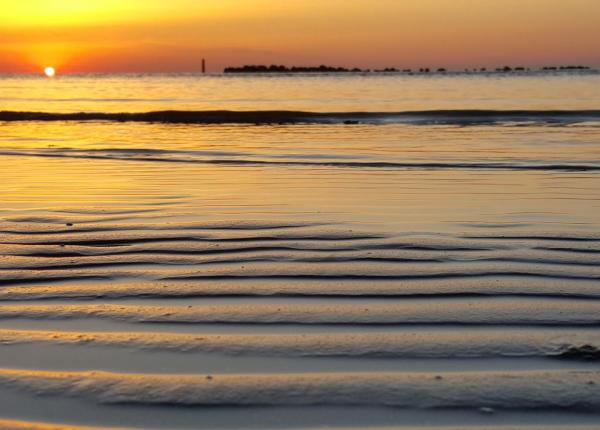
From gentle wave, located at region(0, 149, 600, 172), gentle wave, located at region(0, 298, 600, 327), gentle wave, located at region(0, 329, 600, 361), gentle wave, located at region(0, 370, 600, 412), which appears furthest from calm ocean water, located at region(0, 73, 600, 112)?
gentle wave, located at region(0, 370, 600, 412)

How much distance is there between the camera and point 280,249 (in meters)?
4.42

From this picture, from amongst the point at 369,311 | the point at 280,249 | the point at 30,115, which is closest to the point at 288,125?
the point at 30,115

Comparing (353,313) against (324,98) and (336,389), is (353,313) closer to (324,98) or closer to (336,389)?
(336,389)

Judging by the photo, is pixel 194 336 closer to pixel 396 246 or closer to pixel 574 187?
pixel 396 246

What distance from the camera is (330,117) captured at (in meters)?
19.5

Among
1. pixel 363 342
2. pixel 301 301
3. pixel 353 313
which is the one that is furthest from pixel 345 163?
pixel 363 342

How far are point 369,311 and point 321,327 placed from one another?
277 millimetres

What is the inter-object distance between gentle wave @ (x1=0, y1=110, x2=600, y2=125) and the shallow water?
10537 mm

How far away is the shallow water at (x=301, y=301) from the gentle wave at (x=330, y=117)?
1054 centimetres

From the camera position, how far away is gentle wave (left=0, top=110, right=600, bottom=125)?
1806 centimetres

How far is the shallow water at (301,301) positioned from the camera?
2322mm

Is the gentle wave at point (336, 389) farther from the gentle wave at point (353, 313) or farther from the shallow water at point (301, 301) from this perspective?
the gentle wave at point (353, 313)

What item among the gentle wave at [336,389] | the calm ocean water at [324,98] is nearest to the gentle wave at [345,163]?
the gentle wave at [336,389]

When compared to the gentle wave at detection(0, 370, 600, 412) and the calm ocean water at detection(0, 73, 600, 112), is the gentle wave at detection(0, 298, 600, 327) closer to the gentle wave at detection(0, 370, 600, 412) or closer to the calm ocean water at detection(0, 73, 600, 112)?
the gentle wave at detection(0, 370, 600, 412)
